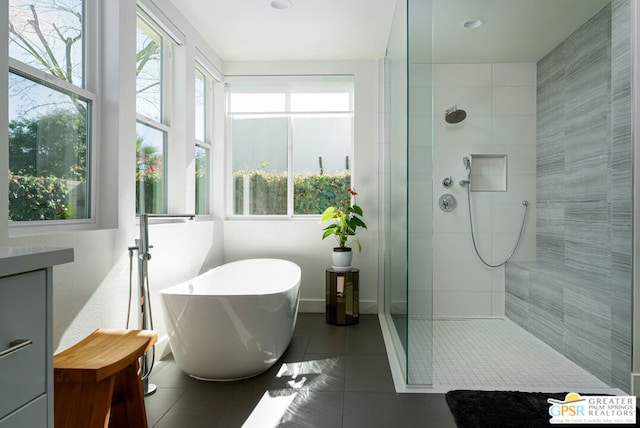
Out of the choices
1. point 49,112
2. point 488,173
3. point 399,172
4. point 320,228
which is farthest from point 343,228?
point 49,112

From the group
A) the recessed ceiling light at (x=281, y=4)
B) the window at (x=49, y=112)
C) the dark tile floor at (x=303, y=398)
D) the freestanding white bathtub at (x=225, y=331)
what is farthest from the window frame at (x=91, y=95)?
the recessed ceiling light at (x=281, y=4)

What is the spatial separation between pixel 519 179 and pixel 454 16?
1.72 meters

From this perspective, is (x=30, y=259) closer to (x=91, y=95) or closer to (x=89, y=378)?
(x=89, y=378)

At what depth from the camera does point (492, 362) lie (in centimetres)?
288

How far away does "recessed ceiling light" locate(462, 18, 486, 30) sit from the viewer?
10.8 feet

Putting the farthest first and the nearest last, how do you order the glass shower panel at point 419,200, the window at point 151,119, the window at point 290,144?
the window at point 290,144, the window at point 151,119, the glass shower panel at point 419,200

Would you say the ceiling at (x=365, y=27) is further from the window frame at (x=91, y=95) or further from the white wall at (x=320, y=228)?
the window frame at (x=91, y=95)

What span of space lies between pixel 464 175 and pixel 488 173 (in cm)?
24

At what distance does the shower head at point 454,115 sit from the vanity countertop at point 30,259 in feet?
12.5

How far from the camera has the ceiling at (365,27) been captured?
10.2 feet

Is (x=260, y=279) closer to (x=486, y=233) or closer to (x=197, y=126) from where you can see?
(x=197, y=126)

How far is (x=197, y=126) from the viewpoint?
3.99m

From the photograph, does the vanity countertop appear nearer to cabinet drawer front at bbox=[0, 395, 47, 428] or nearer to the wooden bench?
cabinet drawer front at bbox=[0, 395, 47, 428]

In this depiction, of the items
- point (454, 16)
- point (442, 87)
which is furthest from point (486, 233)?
point (454, 16)
